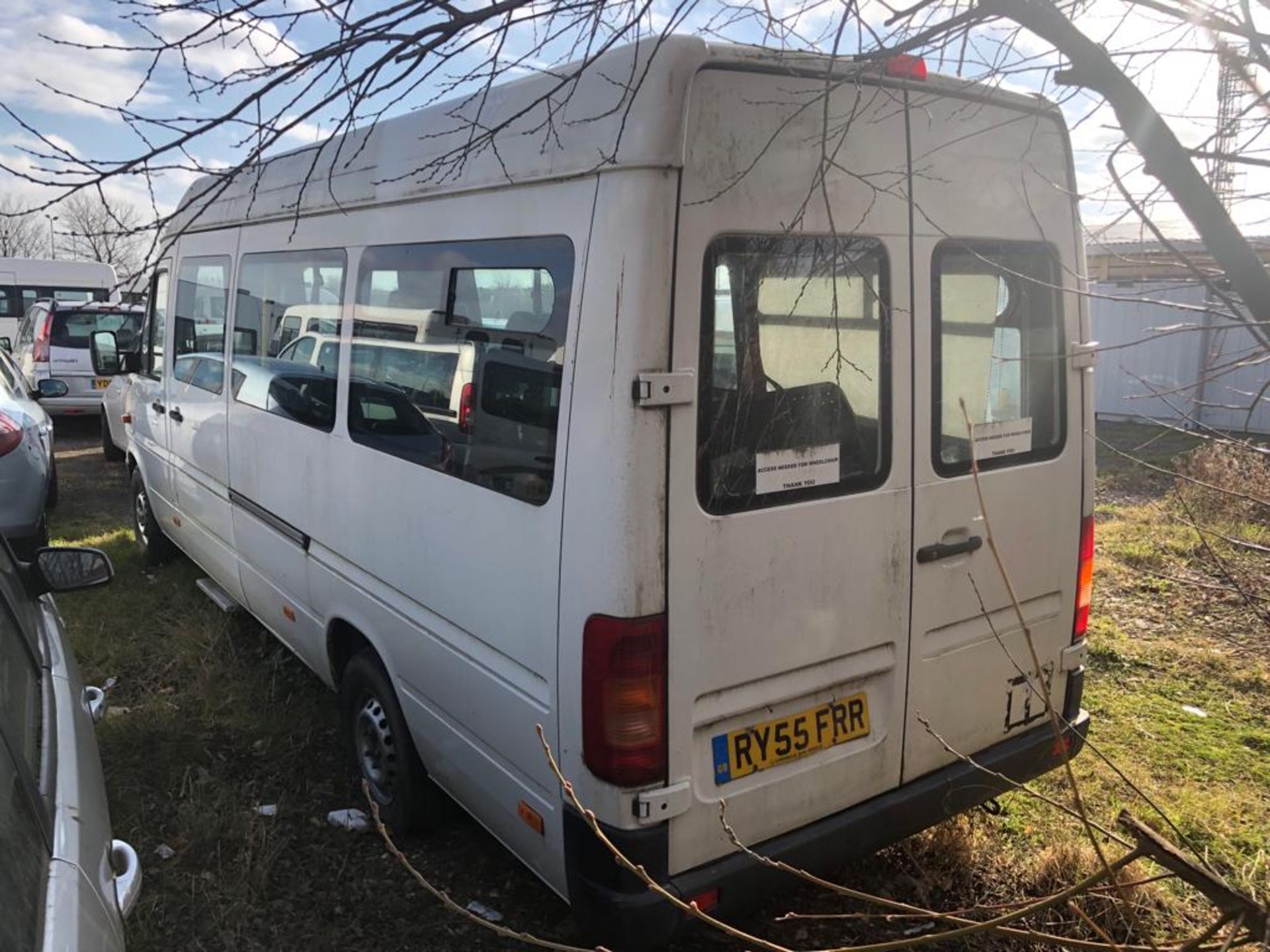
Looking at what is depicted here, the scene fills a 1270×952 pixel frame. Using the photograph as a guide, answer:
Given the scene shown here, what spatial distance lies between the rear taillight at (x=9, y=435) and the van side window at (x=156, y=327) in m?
0.85

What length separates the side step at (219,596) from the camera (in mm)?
5062

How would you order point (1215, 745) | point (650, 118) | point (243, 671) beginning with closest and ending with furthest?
point (650, 118), point (1215, 745), point (243, 671)

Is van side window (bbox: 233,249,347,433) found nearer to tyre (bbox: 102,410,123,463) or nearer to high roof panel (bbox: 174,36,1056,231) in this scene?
high roof panel (bbox: 174,36,1056,231)

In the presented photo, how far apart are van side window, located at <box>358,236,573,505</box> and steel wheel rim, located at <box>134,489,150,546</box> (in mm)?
3890

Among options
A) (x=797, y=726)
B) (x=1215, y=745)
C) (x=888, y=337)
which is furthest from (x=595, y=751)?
(x=1215, y=745)

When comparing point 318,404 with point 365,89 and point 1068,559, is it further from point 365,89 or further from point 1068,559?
point 1068,559

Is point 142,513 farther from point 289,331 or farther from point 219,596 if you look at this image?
point 289,331

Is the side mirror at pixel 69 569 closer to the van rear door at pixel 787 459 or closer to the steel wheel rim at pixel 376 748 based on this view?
the steel wheel rim at pixel 376 748

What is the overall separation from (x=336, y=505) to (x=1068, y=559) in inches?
102

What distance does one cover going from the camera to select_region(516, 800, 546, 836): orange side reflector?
256 centimetres

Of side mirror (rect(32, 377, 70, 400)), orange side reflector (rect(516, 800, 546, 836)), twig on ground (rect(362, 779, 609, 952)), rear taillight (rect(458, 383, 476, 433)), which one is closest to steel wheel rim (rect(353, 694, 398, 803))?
twig on ground (rect(362, 779, 609, 952))

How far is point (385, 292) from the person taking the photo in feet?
10.4

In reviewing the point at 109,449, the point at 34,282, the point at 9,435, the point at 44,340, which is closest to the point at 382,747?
the point at 9,435

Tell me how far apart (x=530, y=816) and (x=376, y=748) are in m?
1.16
